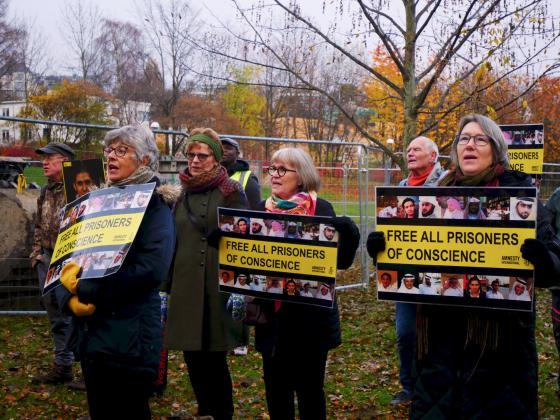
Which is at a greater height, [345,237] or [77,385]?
[345,237]

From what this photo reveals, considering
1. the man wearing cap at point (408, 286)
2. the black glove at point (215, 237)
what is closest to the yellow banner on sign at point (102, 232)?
the black glove at point (215, 237)

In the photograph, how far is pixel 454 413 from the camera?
3465 mm

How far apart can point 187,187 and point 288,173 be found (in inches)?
34.2

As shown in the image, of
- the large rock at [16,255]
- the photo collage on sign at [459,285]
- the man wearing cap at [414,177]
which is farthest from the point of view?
the large rock at [16,255]

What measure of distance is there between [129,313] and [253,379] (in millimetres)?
3392

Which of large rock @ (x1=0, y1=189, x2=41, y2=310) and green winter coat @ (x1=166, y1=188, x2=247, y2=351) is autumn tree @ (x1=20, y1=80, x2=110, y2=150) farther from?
green winter coat @ (x1=166, y1=188, x2=247, y2=351)

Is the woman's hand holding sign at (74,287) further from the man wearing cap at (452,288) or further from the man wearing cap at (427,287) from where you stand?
the man wearing cap at (452,288)

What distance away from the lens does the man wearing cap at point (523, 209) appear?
326 centimetres

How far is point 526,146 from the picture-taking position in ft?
21.7

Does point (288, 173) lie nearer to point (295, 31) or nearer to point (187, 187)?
point (187, 187)

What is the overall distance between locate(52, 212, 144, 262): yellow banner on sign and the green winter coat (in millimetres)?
1246

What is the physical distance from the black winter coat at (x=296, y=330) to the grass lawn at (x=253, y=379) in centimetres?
162

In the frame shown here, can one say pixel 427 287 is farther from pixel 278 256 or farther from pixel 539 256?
pixel 278 256

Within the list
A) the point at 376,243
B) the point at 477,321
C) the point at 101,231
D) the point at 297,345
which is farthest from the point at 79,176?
the point at 477,321
